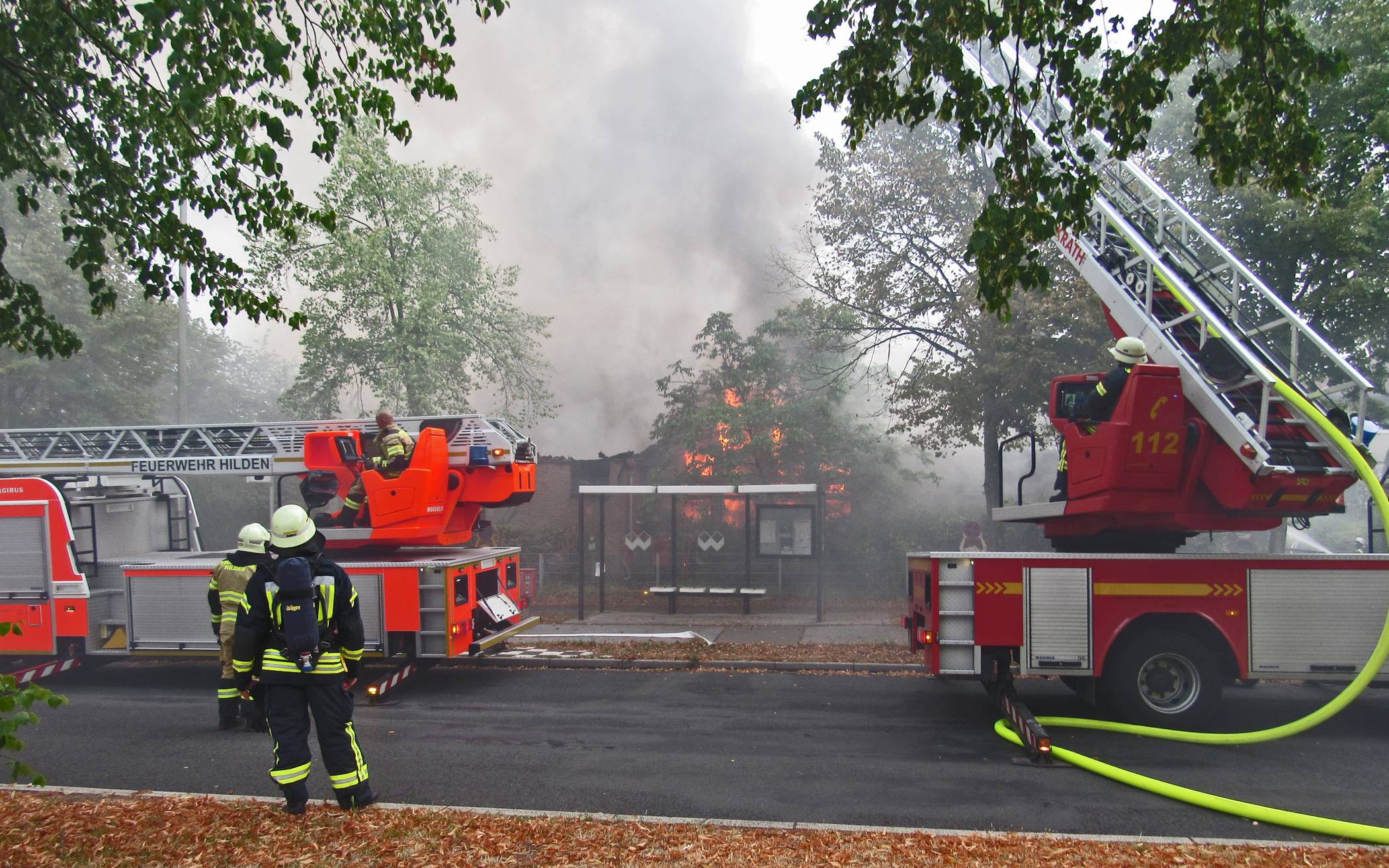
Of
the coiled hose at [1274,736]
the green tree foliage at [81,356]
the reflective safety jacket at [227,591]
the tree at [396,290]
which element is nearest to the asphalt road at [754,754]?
the coiled hose at [1274,736]

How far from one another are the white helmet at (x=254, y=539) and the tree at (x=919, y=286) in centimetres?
1110

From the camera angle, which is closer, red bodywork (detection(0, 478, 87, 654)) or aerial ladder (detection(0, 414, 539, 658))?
aerial ladder (detection(0, 414, 539, 658))

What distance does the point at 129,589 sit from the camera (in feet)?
29.4

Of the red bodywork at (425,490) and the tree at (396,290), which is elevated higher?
the tree at (396,290)

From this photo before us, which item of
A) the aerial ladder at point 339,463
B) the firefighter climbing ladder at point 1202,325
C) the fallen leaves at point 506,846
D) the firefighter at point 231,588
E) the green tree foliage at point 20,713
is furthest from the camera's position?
the aerial ladder at point 339,463

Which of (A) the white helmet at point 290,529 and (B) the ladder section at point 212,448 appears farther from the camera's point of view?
(B) the ladder section at point 212,448

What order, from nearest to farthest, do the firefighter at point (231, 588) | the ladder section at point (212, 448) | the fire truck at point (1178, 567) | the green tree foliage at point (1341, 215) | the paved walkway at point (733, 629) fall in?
the firefighter at point (231, 588) < the fire truck at point (1178, 567) < the ladder section at point (212, 448) < the green tree foliage at point (1341, 215) < the paved walkway at point (733, 629)

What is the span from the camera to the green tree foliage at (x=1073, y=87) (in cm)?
491

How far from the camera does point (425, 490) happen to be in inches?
354

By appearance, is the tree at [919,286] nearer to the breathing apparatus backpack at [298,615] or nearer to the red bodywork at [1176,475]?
the red bodywork at [1176,475]

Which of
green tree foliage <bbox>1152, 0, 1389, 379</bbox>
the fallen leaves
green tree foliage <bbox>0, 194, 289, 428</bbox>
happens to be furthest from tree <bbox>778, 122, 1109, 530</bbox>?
green tree foliage <bbox>0, 194, 289, 428</bbox>

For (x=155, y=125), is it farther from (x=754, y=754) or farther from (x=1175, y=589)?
(x=1175, y=589)

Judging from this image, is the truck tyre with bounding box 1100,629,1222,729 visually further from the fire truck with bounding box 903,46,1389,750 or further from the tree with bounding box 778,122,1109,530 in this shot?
the tree with bounding box 778,122,1109,530

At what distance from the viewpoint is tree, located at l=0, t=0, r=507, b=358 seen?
4.97m
